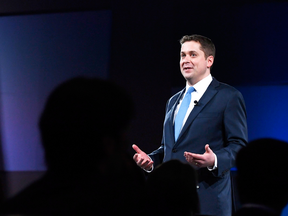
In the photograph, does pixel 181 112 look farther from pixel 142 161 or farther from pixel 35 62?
pixel 35 62

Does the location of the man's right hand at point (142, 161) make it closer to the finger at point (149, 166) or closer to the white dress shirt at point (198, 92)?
the finger at point (149, 166)

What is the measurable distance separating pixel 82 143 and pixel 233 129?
125cm

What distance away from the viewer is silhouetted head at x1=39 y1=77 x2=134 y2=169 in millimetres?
754

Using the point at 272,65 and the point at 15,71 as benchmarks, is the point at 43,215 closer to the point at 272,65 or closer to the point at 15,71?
the point at 272,65

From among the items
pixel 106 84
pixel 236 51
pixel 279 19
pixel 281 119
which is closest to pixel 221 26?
pixel 236 51

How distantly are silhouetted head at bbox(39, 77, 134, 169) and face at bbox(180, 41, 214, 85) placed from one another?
4.68 feet

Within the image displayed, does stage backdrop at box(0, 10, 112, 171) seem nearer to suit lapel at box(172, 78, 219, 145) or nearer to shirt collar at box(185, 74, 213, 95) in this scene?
shirt collar at box(185, 74, 213, 95)

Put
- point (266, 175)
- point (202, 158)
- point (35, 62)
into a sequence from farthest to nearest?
point (35, 62)
point (202, 158)
point (266, 175)

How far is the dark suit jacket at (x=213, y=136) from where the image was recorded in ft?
5.98

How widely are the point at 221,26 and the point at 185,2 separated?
1.22ft

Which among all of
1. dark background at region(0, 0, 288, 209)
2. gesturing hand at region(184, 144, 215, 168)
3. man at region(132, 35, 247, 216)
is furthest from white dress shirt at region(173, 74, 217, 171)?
dark background at region(0, 0, 288, 209)

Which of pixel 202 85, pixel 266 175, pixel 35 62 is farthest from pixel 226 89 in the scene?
pixel 35 62

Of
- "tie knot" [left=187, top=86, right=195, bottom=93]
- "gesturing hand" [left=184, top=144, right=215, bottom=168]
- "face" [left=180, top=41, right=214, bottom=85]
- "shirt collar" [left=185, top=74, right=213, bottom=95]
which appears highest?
"face" [left=180, top=41, right=214, bottom=85]

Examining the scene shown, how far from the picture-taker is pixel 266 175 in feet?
2.81
